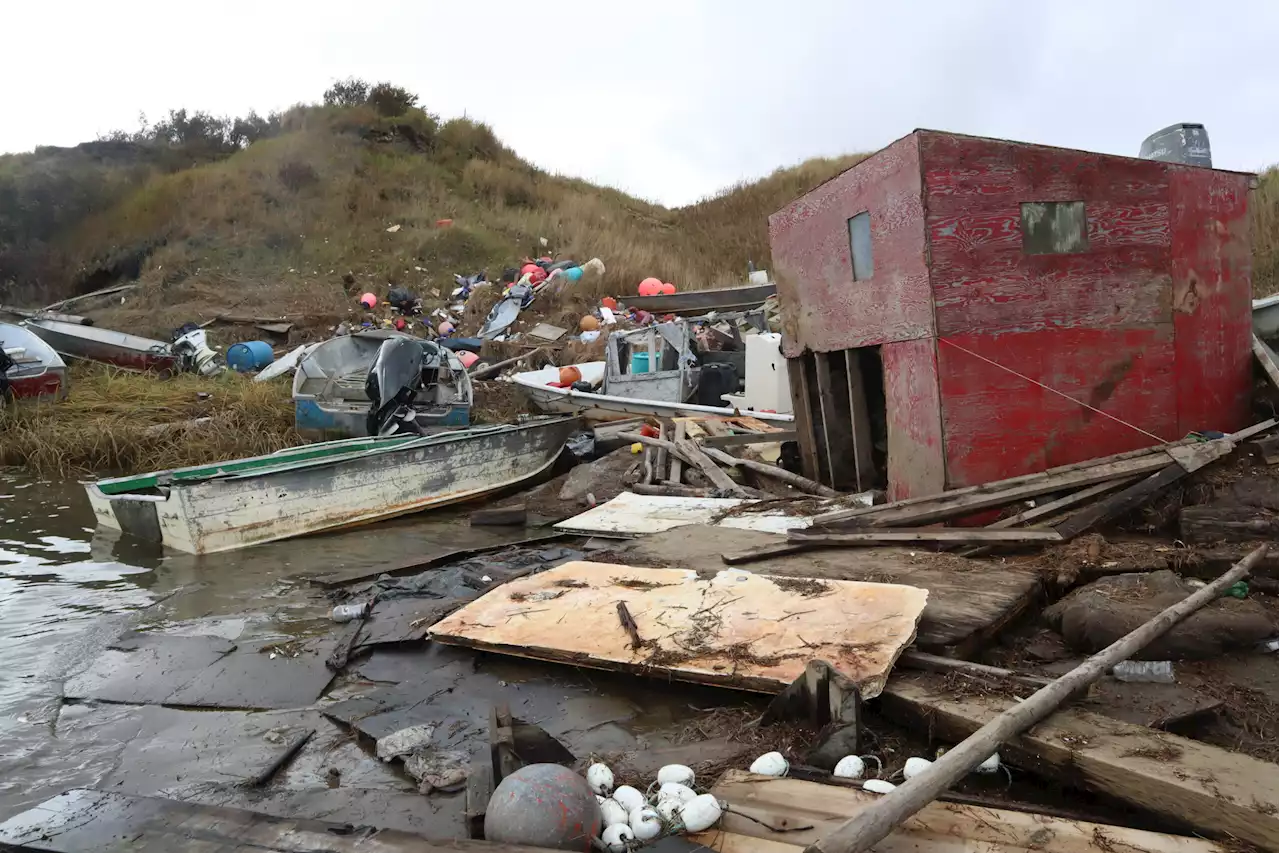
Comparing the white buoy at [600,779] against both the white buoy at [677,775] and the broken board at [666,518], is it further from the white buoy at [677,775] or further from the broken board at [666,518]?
the broken board at [666,518]

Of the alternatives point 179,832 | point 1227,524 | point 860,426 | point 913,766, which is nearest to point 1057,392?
point 1227,524

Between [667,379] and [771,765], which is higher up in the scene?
[667,379]

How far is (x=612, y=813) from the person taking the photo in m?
2.96

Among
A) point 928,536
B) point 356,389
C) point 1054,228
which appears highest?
point 1054,228

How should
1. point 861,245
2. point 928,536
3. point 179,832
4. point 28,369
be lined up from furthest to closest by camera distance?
point 28,369
point 861,245
point 928,536
point 179,832

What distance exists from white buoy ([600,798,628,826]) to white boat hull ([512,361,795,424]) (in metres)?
9.15

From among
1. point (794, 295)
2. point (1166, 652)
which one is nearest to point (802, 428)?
point (794, 295)

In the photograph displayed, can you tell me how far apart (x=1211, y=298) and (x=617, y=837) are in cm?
646

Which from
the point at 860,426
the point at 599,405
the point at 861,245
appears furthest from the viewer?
the point at 599,405

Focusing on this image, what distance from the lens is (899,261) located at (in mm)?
6586

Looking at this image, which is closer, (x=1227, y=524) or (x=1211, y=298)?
(x=1227, y=524)

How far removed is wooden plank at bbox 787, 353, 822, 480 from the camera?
30.1 ft

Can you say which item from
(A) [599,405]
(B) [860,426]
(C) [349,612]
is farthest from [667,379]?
(C) [349,612]

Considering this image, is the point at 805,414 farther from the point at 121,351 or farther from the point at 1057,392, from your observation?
the point at 121,351
